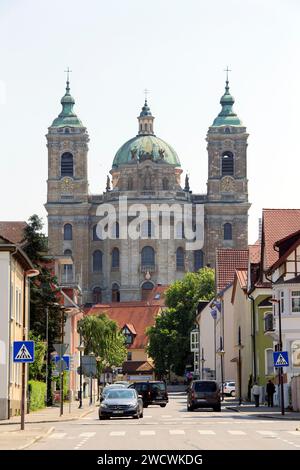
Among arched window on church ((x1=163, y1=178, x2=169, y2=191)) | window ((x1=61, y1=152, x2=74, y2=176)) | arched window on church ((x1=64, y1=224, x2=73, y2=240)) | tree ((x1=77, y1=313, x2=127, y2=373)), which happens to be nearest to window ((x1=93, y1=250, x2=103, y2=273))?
arched window on church ((x1=64, y1=224, x2=73, y2=240))

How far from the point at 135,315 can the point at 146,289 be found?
13.0 meters

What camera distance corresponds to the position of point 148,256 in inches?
7146

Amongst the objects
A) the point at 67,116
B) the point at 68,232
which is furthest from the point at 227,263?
the point at 67,116

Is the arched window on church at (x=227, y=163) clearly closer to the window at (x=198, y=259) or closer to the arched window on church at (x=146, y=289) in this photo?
the window at (x=198, y=259)

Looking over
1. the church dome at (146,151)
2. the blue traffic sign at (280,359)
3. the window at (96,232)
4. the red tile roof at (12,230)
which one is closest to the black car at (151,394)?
the red tile roof at (12,230)

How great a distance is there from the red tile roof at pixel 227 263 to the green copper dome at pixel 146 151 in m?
87.9

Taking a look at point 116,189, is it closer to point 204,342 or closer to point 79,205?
point 79,205

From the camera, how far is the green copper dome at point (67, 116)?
189125 millimetres

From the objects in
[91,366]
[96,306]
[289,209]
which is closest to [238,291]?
[289,209]

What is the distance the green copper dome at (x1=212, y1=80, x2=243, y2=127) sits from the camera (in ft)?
618

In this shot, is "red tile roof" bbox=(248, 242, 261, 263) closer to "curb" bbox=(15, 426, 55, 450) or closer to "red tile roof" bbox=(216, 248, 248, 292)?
"red tile roof" bbox=(216, 248, 248, 292)
